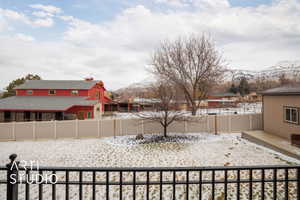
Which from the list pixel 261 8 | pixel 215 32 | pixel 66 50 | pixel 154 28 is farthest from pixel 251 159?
pixel 66 50

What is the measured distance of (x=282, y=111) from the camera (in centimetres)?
808

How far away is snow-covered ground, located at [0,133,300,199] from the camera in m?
4.30

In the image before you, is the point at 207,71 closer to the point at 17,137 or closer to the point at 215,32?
the point at 215,32

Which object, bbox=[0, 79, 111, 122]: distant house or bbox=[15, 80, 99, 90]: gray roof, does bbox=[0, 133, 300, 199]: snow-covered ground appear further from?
bbox=[15, 80, 99, 90]: gray roof

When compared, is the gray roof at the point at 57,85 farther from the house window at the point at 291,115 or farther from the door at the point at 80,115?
the house window at the point at 291,115

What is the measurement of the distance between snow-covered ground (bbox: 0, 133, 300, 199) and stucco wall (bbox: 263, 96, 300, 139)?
1919 millimetres

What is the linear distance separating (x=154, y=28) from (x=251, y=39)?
34.5 feet

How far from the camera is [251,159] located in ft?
19.4

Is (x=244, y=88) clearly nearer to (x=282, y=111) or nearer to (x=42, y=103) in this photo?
(x=282, y=111)

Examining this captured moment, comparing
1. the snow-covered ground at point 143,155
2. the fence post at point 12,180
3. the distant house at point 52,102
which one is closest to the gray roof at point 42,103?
the distant house at point 52,102

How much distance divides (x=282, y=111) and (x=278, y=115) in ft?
1.28

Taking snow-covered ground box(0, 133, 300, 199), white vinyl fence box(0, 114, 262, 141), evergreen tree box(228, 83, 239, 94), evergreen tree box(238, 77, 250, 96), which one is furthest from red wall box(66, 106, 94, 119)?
evergreen tree box(228, 83, 239, 94)

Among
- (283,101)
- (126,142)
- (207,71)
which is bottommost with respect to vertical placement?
(126,142)

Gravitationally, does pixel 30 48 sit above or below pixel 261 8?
below
